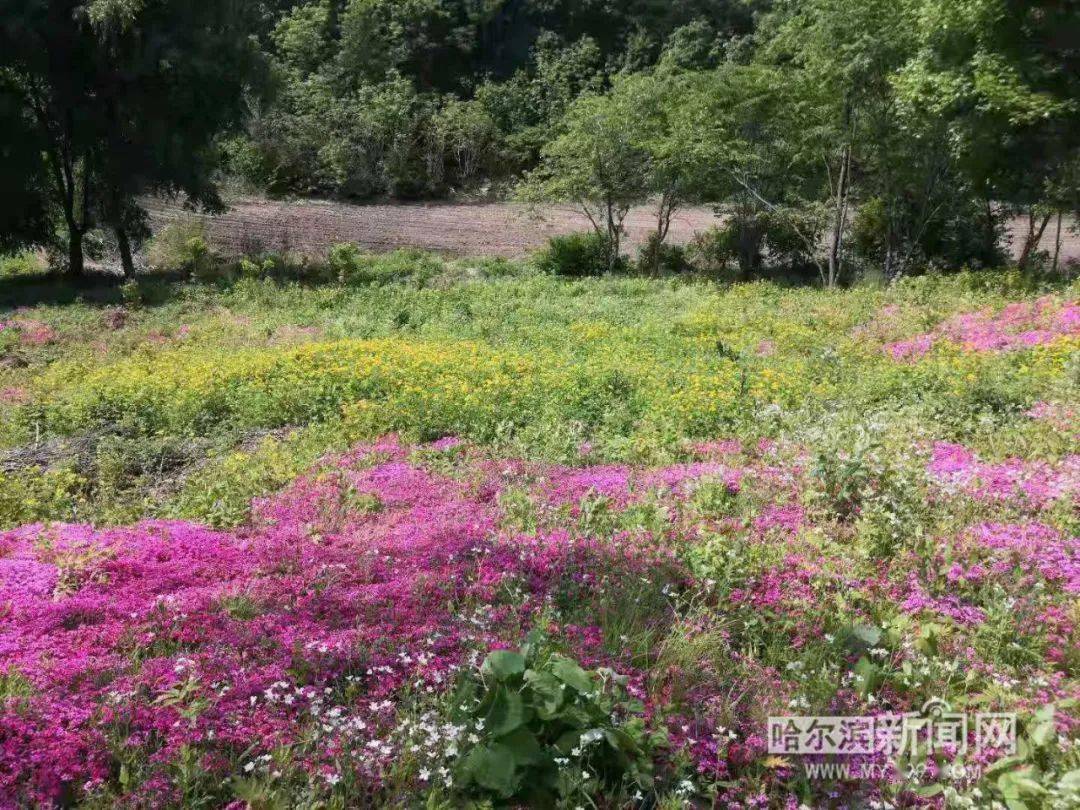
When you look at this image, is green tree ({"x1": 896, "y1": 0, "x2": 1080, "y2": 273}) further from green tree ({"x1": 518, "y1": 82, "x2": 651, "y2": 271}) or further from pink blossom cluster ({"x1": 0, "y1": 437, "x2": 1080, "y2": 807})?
pink blossom cluster ({"x1": 0, "y1": 437, "x2": 1080, "y2": 807})

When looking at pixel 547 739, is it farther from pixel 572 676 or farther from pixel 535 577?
pixel 535 577

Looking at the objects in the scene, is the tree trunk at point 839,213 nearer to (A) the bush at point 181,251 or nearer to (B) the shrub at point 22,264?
(A) the bush at point 181,251

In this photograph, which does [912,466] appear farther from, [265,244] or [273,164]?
[273,164]

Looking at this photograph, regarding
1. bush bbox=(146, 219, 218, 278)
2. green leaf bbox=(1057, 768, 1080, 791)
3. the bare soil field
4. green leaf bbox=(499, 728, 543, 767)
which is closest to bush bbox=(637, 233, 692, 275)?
the bare soil field

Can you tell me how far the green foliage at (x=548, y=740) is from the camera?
2.73 meters

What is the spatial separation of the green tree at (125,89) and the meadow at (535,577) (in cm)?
1231

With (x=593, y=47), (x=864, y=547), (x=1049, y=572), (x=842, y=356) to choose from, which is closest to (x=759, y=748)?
(x=864, y=547)

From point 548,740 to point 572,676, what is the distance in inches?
9.4

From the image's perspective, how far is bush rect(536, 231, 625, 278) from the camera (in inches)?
925

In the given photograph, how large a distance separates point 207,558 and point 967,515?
4677 mm

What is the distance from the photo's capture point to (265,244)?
25.2 m

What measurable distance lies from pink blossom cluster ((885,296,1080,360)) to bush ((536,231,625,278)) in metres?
12.6

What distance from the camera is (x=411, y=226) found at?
30812 mm

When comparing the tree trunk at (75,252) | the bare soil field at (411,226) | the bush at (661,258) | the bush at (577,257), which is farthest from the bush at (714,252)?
the tree trunk at (75,252)
